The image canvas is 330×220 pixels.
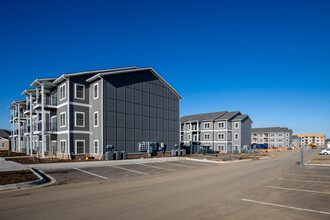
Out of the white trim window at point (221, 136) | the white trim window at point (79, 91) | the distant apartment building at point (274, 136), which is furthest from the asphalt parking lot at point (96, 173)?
the distant apartment building at point (274, 136)

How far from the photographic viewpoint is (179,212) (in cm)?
740

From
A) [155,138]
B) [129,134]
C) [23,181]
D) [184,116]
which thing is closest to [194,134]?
[184,116]

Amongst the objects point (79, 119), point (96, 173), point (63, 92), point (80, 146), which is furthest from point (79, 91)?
point (96, 173)

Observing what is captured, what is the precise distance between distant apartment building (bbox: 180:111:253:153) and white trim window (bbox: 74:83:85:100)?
31204 mm

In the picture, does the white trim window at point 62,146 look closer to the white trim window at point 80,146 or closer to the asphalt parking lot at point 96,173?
the white trim window at point 80,146

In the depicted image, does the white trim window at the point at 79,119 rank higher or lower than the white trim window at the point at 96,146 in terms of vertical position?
higher

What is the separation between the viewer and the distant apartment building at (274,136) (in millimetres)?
102688

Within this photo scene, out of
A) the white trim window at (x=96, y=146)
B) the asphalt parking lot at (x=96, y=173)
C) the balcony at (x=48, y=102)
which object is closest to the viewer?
the asphalt parking lot at (x=96, y=173)

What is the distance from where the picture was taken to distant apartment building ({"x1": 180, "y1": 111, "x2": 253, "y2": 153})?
2088 inches

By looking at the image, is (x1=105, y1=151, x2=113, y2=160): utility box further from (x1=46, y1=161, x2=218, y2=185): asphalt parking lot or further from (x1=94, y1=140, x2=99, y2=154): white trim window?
(x1=46, y1=161, x2=218, y2=185): asphalt parking lot

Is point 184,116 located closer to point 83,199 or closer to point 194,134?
point 194,134

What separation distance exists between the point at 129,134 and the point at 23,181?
60.1 feet

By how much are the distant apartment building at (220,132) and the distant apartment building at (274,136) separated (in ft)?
181

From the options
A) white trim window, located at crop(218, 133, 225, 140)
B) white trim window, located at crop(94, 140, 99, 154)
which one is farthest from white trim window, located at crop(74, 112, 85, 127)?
white trim window, located at crop(218, 133, 225, 140)
